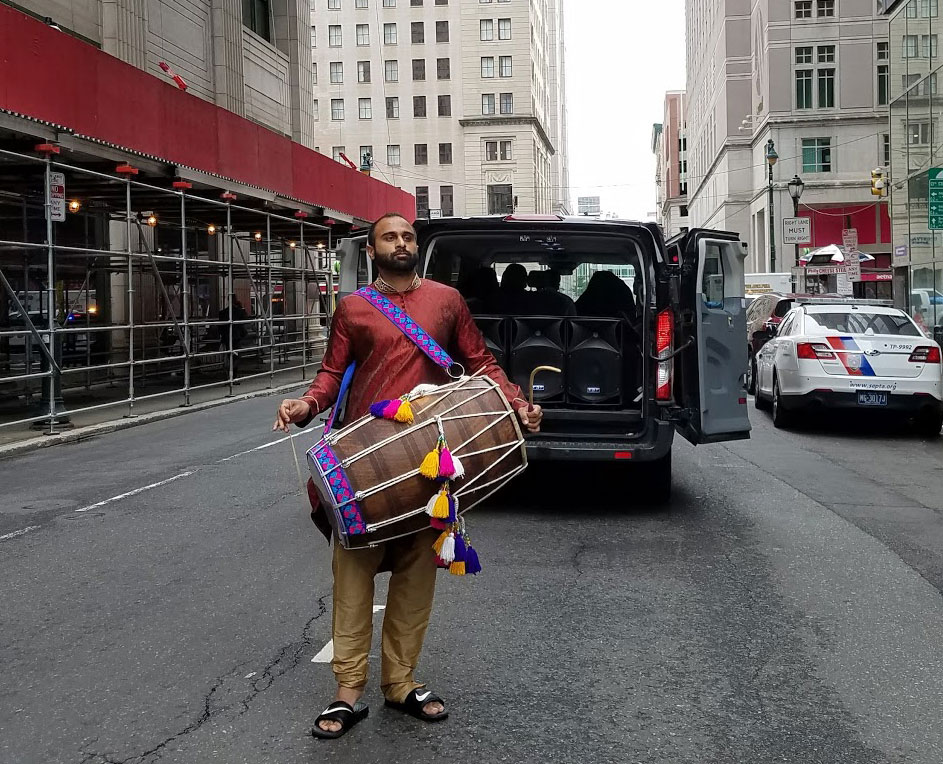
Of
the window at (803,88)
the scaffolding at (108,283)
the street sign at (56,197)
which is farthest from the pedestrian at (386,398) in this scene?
the window at (803,88)

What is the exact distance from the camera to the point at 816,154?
53031mm

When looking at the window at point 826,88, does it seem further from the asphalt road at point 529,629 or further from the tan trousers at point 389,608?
the tan trousers at point 389,608

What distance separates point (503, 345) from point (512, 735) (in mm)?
5190

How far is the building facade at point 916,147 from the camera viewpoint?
24969 millimetres

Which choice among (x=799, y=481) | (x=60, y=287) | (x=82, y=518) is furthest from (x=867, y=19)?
(x=82, y=518)

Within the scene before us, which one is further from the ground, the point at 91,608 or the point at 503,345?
the point at 503,345

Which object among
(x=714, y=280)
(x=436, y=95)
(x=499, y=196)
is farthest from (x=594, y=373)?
(x=436, y=95)

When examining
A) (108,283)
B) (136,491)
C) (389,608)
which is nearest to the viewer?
(389,608)

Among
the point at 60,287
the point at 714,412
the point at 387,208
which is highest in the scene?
the point at 387,208

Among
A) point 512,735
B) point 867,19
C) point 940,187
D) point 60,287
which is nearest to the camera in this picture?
point 512,735

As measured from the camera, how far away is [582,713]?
4.26 meters

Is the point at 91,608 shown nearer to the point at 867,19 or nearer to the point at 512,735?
the point at 512,735

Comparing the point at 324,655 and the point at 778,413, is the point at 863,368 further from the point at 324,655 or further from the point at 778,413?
the point at 324,655

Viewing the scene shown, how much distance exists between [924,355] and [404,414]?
11.0 meters
